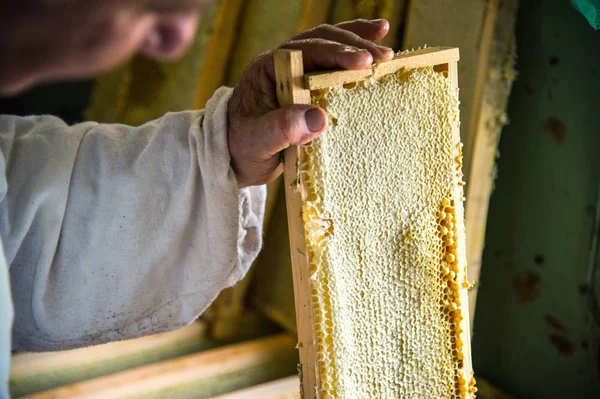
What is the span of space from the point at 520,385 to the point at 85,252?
105cm

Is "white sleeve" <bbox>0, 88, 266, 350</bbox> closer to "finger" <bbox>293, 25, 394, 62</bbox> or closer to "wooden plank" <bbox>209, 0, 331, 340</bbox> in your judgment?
"finger" <bbox>293, 25, 394, 62</bbox>

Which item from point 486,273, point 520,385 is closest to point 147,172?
point 486,273

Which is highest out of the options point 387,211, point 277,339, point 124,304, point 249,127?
point 249,127

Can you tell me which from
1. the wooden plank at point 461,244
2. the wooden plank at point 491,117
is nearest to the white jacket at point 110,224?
the wooden plank at point 461,244

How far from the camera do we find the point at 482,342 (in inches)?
56.9

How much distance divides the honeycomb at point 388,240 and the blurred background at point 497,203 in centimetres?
41

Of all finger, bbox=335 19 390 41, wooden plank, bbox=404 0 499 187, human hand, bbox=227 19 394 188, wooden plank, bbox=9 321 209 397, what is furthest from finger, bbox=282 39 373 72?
wooden plank, bbox=9 321 209 397

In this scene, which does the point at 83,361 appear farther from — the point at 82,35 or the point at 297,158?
the point at 82,35

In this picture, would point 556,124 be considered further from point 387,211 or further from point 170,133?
point 170,133

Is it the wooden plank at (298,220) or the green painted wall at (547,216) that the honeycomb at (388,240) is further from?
the green painted wall at (547,216)

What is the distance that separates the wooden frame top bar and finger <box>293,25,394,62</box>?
0.04ft

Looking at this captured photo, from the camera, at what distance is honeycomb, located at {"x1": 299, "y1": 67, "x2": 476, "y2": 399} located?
717 millimetres

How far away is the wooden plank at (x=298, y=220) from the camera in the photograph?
668 millimetres

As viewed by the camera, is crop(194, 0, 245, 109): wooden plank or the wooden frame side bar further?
crop(194, 0, 245, 109): wooden plank
